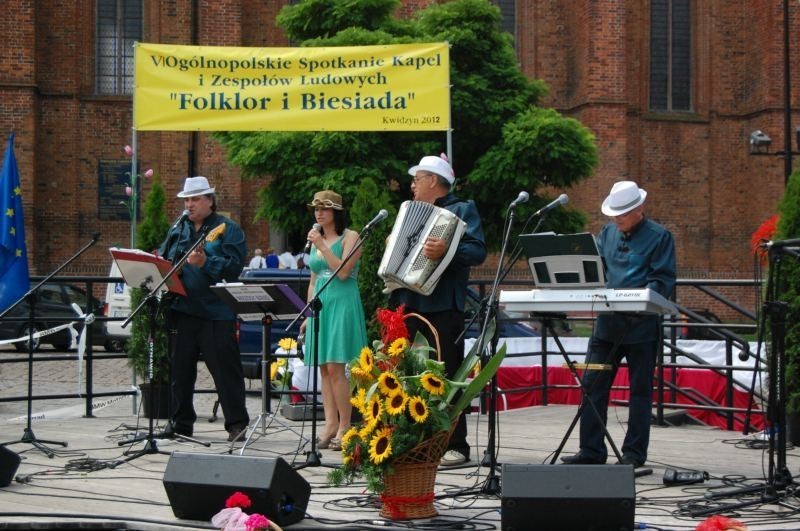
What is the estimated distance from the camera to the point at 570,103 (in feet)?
107

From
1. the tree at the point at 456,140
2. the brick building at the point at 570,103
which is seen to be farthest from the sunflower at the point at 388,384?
the brick building at the point at 570,103

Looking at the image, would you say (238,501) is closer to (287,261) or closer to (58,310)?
(58,310)

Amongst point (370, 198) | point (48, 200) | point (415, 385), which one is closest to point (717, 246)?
point (48, 200)

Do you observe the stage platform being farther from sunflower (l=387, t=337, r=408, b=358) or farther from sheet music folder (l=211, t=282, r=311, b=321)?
sheet music folder (l=211, t=282, r=311, b=321)

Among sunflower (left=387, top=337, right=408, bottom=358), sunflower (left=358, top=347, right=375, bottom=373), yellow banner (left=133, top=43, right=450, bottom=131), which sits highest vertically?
yellow banner (left=133, top=43, right=450, bottom=131)

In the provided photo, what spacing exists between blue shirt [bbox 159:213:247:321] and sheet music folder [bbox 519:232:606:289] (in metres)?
2.83

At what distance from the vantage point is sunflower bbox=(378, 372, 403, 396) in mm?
6336

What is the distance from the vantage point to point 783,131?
32438 mm

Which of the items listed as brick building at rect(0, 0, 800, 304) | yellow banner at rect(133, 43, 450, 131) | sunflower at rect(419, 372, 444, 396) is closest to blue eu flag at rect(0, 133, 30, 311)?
yellow banner at rect(133, 43, 450, 131)

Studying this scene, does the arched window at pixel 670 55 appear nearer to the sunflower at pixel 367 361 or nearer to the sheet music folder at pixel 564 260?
the sheet music folder at pixel 564 260

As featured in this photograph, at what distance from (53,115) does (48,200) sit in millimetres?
2176

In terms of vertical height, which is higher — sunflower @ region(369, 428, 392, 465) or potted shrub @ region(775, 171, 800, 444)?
potted shrub @ region(775, 171, 800, 444)

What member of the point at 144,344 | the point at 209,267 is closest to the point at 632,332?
the point at 209,267

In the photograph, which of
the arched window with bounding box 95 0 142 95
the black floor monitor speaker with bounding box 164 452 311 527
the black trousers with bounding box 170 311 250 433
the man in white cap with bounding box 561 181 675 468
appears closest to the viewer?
the black floor monitor speaker with bounding box 164 452 311 527
